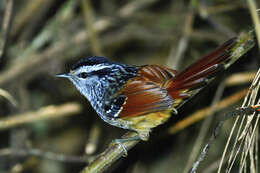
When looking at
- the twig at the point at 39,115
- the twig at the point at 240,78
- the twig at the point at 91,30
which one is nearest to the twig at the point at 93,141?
the twig at the point at 39,115

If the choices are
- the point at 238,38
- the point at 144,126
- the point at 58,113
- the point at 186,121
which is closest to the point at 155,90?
the point at 144,126

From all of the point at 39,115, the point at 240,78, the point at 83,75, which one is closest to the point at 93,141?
the point at 39,115

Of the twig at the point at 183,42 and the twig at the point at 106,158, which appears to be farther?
the twig at the point at 183,42

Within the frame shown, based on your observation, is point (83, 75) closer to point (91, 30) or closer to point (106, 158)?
point (106, 158)

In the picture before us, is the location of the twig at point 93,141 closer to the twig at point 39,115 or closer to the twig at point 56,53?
the twig at point 39,115

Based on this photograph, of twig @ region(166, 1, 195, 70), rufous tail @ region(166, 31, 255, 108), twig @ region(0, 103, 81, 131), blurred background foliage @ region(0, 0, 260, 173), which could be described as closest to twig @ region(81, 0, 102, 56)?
blurred background foliage @ region(0, 0, 260, 173)

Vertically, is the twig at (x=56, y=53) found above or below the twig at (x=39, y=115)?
above

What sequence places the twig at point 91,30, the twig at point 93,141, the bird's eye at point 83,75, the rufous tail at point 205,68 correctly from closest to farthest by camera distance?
the rufous tail at point 205,68 → the bird's eye at point 83,75 → the twig at point 93,141 → the twig at point 91,30
